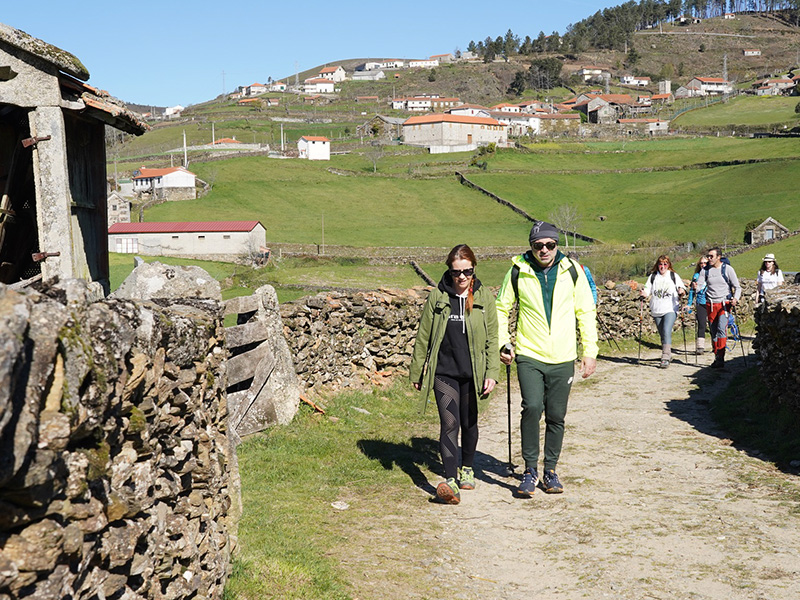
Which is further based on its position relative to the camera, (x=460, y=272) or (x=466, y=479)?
(x=466, y=479)

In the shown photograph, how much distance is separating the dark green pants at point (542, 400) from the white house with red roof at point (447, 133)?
412 ft

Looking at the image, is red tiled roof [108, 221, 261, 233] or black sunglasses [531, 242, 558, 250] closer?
black sunglasses [531, 242, 558, 250]

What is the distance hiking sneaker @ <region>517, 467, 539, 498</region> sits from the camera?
24.7 feet

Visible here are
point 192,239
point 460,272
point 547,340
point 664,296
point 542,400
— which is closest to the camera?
point 460,272

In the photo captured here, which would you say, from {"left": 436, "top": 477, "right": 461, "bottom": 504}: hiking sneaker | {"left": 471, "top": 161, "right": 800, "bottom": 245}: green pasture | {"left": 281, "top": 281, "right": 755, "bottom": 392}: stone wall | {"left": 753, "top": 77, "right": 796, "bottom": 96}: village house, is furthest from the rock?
{"left": 753, "top": 77, "right": 796, "bottom": 96}: village house

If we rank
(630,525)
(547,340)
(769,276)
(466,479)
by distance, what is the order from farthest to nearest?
(769,276) < (466,479) < (547,340) < (630,525)

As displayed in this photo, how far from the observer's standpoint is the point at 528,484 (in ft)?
24.8

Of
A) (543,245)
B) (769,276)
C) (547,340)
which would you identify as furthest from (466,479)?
(769,276)

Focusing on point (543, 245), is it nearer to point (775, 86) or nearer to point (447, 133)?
point (447, 133)

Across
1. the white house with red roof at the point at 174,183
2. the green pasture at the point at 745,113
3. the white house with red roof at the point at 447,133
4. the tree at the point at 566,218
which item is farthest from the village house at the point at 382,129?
the tree at the point at 566,218

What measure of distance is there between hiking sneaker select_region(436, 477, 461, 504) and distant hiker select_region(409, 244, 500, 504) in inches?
5.7

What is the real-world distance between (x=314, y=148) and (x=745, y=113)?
275ft

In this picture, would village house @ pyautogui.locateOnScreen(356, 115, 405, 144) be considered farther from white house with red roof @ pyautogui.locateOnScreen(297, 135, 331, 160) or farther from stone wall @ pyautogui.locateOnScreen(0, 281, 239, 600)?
stone wall @ pyautogui.locateOnScreen(0, 281, 239, 600)

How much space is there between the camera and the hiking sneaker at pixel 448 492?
7.23 metres
